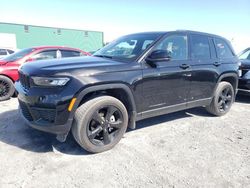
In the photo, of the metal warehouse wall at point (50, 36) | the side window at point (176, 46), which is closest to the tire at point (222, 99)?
the side window at point (176, 46)

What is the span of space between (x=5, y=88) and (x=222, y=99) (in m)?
5.70

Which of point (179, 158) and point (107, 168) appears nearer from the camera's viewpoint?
point (107, 168)

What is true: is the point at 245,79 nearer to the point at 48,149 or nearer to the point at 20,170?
the point at 48,149

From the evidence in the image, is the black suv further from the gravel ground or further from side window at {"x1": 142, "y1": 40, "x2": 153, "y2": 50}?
the gravel ground

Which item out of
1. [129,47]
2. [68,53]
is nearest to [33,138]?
[129,47]

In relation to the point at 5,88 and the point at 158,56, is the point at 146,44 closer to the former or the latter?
the point at 158,56

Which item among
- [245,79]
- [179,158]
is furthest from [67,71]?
[245,79]

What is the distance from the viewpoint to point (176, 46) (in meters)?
3.85

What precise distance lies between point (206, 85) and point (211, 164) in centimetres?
195

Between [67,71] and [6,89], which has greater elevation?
[67,71]

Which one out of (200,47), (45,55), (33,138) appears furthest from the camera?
(45,55)

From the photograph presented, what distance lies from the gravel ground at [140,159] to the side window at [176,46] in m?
1.41

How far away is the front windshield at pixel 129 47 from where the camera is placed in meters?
3.45

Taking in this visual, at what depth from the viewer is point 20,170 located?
2598 millimetres
